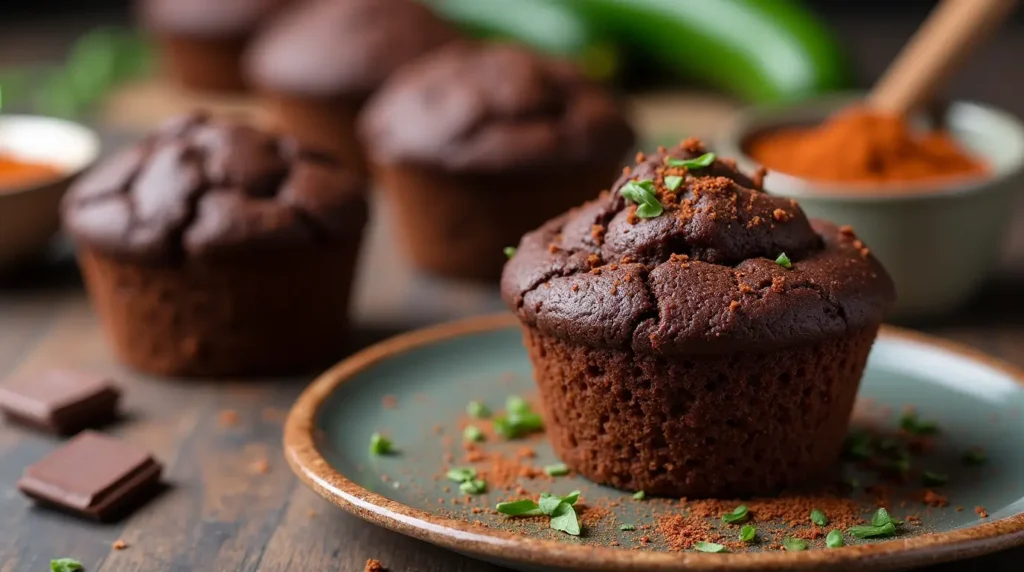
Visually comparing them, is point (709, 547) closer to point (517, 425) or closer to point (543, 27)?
point (517, 425)

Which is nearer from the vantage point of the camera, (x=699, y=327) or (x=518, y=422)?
(x=699, y=327)

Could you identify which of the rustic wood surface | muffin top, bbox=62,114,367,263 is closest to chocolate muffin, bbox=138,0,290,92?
the rustic wood surface

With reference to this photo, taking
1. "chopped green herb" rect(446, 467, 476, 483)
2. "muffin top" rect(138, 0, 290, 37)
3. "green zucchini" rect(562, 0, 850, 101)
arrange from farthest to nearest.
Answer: "muffin top" rect(138, 0, 290, 37) < "green zucchini" rect(562, 0, 850, 101) < "chopped green herb" rect(446, 467, 476, 483)

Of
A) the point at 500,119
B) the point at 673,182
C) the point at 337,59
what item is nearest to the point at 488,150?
the point at 500,119

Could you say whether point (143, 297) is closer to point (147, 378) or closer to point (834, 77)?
point (147, 378)

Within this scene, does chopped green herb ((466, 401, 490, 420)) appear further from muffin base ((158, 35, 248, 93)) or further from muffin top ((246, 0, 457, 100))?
muffin base ((158, 35, 248, 93))

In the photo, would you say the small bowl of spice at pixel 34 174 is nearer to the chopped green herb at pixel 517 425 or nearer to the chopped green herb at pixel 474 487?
the chopped green herb at pixel 517 425
